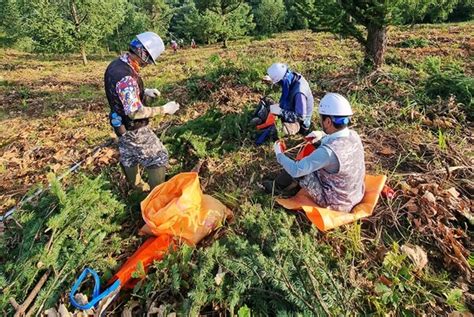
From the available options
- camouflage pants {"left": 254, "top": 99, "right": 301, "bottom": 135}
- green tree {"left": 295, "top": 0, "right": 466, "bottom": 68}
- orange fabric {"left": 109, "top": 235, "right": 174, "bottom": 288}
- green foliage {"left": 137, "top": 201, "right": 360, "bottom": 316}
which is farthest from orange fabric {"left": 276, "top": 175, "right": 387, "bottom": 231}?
green tree {"left": 295, "top": 0, "right": 466, "bottom": 68}

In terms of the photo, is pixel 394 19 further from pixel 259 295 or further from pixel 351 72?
pixel 259 295

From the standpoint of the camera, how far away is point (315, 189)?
3191 mm

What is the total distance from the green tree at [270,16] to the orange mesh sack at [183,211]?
114ft

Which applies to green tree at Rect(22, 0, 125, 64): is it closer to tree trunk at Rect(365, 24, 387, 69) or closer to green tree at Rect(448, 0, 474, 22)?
tree trunk at Rect(365, 24, 387, 69)

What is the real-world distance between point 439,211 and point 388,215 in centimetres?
45

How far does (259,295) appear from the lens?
97.0 inches

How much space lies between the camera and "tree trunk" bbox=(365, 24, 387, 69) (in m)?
7.25

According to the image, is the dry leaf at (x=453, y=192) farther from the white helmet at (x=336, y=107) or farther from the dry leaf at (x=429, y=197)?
the white helmet at (x=336, y=107)

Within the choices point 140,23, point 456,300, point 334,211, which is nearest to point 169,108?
point 334,211

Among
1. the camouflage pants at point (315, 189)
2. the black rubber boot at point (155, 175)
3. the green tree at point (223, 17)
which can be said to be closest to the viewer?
the camouflage pants at point (315, 189)

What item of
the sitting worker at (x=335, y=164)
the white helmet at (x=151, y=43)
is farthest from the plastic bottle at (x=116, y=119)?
the sitting worker at (x=335, y=164)

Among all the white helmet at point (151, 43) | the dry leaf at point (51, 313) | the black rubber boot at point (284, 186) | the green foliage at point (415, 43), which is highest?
the white helmet at point (151, 43)

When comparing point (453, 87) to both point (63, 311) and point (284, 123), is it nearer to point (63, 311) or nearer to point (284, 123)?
point (284, 123)

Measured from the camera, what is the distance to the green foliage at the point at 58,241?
259 cm
